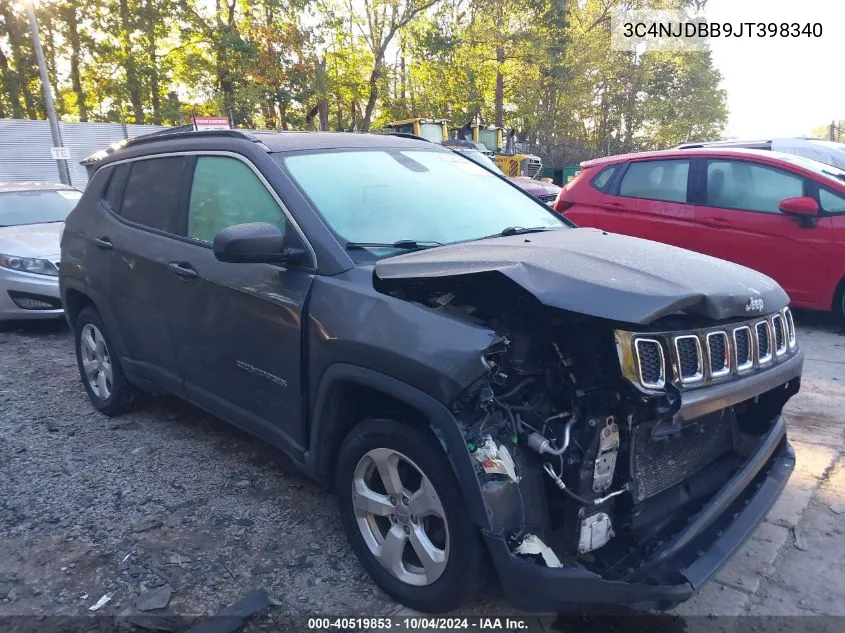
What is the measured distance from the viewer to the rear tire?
4422mm

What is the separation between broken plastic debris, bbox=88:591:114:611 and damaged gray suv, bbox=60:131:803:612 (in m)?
0.91

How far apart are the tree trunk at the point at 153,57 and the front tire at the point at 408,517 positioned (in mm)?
26843

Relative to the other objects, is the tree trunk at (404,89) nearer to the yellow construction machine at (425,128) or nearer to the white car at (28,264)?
the yellow construction machine at (425,128)

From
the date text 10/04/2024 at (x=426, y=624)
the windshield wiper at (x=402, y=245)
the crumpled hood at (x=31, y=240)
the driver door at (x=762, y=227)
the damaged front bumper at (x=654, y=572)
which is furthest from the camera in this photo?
the crumpled hood at (x=31, y=240)

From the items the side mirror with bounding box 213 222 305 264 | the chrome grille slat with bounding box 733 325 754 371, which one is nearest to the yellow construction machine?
the side mirror with bounding box 213 222 305 264

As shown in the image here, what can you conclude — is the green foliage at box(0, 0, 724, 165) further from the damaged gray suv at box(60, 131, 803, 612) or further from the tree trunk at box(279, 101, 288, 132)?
the damaged gray suv at box(60, 131, 803, 612)

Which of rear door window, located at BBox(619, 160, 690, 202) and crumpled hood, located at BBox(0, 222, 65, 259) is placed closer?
rear door window, located at BBox(619, 160, 690, 202)

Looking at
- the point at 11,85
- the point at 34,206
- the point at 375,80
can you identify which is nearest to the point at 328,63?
the point at 375,80

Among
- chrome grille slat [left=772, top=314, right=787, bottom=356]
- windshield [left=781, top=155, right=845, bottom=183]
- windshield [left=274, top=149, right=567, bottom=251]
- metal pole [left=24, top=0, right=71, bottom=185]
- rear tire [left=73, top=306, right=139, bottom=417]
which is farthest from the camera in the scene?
metal pole [left=24, top=0, right=71, bottom=185]

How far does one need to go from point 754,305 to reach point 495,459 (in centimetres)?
116

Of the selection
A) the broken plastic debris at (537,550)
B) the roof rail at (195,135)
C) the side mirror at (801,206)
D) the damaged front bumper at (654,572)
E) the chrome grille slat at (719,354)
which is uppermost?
the roof rail at (195,135)

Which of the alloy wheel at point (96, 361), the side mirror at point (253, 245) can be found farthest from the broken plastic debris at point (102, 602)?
the alloy wheel at point (96, 361)

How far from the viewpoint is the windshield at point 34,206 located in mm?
7734

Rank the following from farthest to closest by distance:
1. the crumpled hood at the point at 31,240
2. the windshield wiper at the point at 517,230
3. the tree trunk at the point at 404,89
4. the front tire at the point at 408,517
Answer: the tree trunk at the point at 404,89, the crumpled hood at the point at 31,240, the windshield wiper at the point at 517,230, the front tire at the point at 408,517
